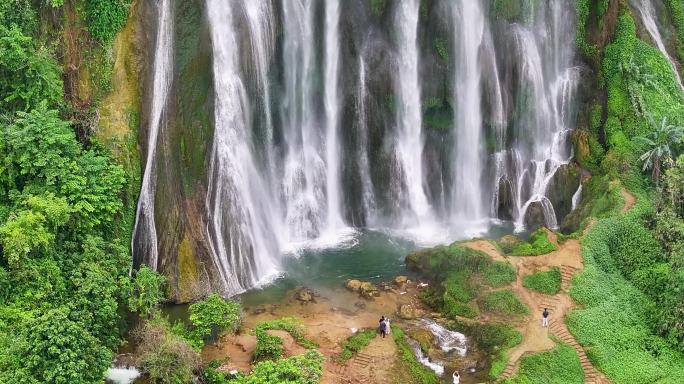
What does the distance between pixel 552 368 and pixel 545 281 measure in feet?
12.6

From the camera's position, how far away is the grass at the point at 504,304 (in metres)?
22.8

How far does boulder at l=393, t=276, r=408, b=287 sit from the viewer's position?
83.7 feet

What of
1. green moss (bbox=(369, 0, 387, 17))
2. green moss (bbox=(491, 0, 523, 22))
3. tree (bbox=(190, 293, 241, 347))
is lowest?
tree (bbox=(190, 293, 241, 347))

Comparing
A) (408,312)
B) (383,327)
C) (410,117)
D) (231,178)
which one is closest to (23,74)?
(231,178)

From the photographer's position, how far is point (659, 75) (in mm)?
30359

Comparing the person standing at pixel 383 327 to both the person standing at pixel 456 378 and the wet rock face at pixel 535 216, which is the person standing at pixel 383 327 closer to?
the person standing at pixel 456 378

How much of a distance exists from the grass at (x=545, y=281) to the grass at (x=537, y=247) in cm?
107

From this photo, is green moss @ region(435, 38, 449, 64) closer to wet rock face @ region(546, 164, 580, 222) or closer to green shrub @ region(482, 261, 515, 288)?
wet rock face @ region(546, 164, 580, 222)

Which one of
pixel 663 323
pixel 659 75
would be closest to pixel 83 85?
pixel 663 323

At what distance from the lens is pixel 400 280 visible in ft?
84.0

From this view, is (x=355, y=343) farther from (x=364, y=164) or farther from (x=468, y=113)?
(x=468, y=113)

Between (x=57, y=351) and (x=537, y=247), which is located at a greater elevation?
(x=57, y=351)

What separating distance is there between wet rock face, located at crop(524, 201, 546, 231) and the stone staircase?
8104 millimetres

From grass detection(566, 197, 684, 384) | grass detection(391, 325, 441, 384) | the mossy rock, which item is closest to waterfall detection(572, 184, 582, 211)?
grass detection(566, 197, 684, 384)
